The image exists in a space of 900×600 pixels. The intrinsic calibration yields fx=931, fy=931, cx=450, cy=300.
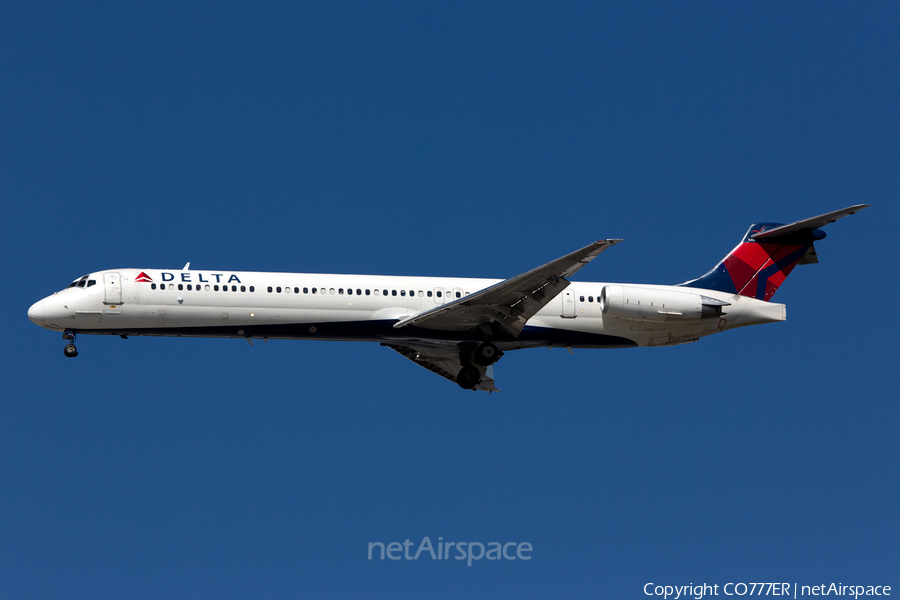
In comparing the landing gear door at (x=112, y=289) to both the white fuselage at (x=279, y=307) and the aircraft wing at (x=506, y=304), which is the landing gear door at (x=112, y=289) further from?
the aircraft wing at (x=506, y=304)

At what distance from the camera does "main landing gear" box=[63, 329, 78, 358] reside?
83.7ft

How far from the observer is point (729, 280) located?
94.0 feet

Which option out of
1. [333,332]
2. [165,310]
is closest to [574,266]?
[333,332]

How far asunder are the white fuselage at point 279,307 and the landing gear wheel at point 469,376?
3.94 feet

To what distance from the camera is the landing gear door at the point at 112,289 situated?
2539 cm

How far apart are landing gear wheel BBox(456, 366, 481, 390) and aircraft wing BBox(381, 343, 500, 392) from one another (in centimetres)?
60

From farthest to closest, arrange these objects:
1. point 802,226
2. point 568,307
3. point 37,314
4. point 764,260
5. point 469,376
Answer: point 764,260 → point 802,226 → point 469,376 → point 568,307 → point 37,314

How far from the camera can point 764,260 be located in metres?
28.8

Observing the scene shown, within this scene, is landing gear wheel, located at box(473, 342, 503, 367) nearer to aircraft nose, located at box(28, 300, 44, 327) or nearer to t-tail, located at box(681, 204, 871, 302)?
t-tail, located at box(681, 204, 871, 302)

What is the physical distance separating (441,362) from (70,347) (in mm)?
11332

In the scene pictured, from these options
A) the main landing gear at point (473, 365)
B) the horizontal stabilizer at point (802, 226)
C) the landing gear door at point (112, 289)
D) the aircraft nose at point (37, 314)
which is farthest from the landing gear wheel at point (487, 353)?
the aircraft nose at point (37, 314)

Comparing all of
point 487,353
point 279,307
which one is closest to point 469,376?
point 487,353

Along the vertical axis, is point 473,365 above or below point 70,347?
below

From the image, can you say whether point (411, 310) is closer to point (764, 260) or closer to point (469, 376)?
point (469, 376)
